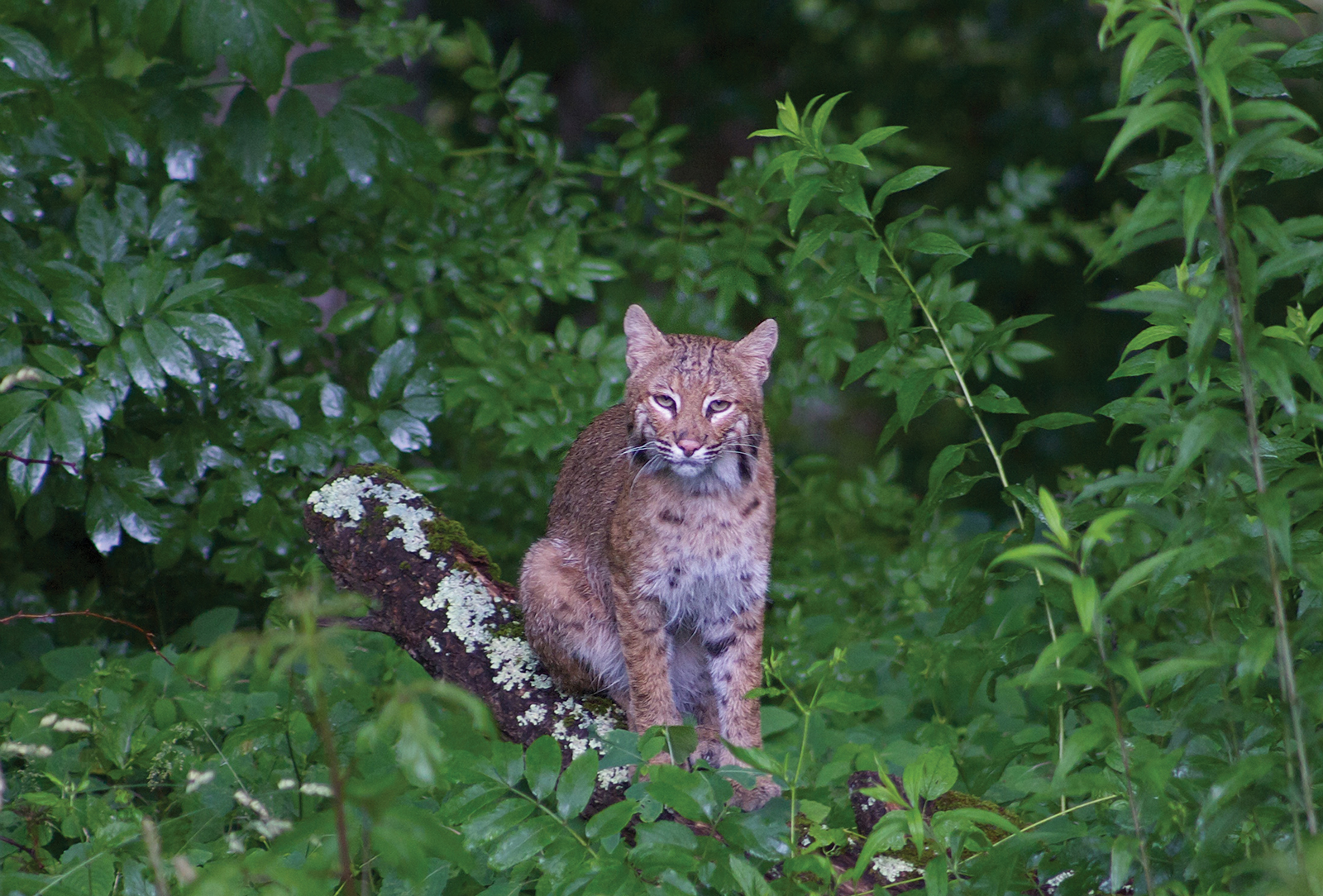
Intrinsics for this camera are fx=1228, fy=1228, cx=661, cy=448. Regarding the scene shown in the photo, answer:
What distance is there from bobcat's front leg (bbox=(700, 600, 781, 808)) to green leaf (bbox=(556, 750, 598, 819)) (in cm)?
113

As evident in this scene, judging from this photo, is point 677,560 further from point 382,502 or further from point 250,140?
point 250,140

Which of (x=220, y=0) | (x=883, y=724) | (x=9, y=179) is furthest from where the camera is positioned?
(x=883, y=724)

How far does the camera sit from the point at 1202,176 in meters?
1.81

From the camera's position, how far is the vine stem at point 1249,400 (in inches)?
73.6

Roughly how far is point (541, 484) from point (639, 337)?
57.4 inches

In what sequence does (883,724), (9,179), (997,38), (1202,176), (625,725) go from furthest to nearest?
1. (997,38)
2. (883,724)
3. (9,179)
4. (625,725)
5. (1202,176)

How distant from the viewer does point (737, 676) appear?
11.9 ft

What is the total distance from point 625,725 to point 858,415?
8009mm

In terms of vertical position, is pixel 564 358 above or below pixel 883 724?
above

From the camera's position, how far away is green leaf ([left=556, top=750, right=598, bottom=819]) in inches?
94.0

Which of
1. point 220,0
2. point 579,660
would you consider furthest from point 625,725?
point 220,0

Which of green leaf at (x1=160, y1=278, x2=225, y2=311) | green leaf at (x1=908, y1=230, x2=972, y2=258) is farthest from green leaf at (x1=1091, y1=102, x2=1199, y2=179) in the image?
green leaf at (x1=160, y1=278, x2=225, y2=311)

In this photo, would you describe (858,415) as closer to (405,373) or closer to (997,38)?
(997,38)

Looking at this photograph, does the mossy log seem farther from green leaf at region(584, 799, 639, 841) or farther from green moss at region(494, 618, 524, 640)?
green leaf at region(584, 799, 639, 841)
